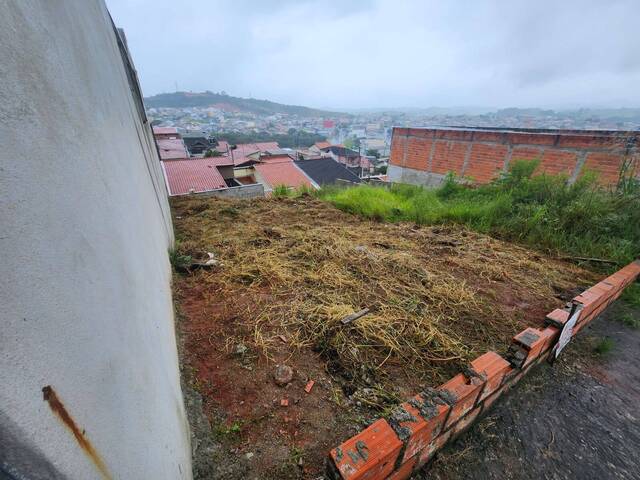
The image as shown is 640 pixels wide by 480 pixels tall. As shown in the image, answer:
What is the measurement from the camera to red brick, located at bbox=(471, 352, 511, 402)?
1515mm

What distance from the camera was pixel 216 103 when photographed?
106 metres

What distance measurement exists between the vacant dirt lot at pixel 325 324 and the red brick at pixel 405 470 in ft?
0.76

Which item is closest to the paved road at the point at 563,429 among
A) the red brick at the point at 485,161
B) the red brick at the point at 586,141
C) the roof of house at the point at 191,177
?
the red brick at the point at 586,141

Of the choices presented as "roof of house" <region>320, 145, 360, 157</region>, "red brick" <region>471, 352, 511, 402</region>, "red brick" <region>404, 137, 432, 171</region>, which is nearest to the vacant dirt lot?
"red brick" <region>471, 352, 511, 402</region>

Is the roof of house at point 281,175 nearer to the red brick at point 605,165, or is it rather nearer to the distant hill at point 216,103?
Result: the red brick at point 605,165

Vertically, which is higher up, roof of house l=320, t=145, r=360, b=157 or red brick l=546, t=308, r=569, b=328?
red brick l=546, t=308, r=569, b=328

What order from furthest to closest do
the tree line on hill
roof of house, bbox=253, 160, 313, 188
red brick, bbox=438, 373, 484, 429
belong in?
the tree line on hill → roof of house, bbox=253, 160, 313, 188 → red brick, bbox=438, 373, 484, 429

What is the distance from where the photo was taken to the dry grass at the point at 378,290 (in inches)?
72.6

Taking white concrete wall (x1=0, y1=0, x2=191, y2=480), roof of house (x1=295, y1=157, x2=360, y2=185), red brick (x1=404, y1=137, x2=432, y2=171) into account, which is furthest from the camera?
roof of house (x1=295, y1=157, x2=360, y2=185)

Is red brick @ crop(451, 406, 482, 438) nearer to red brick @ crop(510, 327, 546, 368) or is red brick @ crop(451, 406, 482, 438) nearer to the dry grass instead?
the dry grass

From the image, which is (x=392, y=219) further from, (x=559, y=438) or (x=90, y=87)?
(x=90, y=87)

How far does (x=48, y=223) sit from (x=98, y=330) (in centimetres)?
26

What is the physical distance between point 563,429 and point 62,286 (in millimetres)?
2488

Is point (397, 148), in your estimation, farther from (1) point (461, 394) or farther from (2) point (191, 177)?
(1) point (461, 394)
